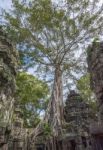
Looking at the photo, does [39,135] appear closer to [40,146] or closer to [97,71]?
[40,146]

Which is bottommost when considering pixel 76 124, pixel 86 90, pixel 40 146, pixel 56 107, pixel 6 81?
pixel 40 146

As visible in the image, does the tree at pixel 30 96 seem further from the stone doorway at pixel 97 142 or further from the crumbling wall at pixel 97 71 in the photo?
the stone doorway at pixel 97 142

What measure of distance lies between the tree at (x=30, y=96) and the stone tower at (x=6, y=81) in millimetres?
5181

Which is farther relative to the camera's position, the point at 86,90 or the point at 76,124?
the point at 86,90

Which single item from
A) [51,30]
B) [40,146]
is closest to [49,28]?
[51,30]

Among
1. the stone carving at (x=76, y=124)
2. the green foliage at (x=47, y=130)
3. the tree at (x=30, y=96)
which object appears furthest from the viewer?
the tree at (x=30, y=96)

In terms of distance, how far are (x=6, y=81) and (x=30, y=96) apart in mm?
8081

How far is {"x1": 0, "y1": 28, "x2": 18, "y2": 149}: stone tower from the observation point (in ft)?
27.1

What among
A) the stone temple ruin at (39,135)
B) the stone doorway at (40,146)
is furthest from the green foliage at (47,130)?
the stone doorway at (40,146)

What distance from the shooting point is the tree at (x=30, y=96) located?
52.5 ft

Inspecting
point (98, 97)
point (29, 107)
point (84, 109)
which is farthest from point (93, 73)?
point (29, 107)

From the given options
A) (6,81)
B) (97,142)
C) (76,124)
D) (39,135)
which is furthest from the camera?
(76,124)

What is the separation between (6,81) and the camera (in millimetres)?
8922

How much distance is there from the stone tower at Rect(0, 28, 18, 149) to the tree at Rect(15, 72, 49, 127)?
17.0ft
